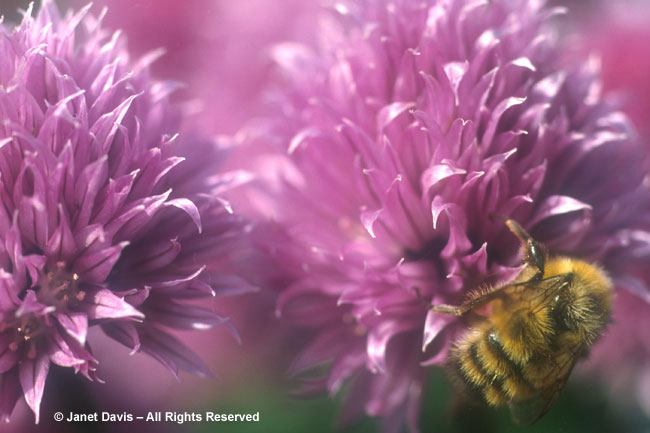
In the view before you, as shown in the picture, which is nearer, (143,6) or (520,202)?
(520,202)

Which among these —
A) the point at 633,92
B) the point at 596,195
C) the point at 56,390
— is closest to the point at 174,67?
the point at 56,390

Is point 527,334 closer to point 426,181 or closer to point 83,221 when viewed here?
point 426,181

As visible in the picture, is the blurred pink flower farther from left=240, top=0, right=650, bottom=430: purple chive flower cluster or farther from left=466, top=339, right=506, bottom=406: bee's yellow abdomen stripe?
left=466, top=339, right=506, bottom=406: bee's yellow abdomen stripe

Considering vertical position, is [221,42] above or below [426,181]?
above

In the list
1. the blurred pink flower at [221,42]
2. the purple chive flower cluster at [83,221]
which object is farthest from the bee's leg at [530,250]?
the blurred pink flower at [221,42]

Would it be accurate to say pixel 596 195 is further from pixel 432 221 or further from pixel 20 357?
pixel 20 357

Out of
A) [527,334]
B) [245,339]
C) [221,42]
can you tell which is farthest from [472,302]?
[221,42]

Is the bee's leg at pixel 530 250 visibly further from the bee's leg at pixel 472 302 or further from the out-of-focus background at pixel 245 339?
the out-of-focus background at pixel 245 339
